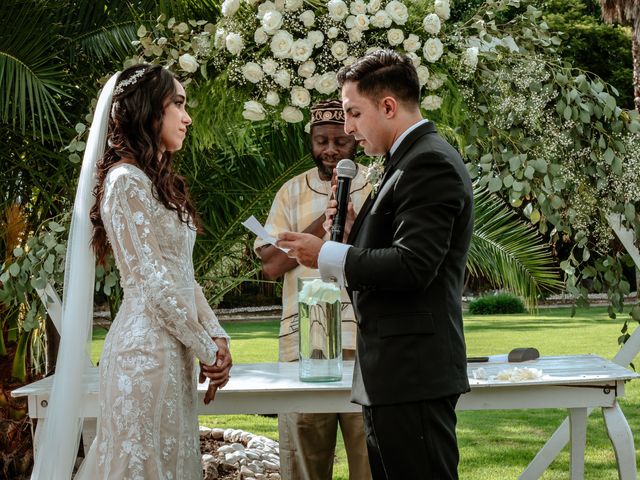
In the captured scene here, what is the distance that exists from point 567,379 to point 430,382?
4.14 ft

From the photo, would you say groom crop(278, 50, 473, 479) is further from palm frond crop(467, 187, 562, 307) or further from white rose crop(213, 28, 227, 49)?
palm frond crop(467, 187, 562, 307)

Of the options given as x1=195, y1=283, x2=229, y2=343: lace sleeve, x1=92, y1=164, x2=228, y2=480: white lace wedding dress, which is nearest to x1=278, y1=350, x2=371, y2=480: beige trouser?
x1=195, y1=283, x2=229, y2=343: lace sleeve

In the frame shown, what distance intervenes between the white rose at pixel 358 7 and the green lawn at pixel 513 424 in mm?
3821

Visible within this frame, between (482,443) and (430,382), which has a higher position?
(430,382)

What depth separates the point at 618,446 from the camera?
402 cm

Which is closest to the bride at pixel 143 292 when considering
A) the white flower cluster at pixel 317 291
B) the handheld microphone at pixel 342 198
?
the white flower cluster at pixel 317 291

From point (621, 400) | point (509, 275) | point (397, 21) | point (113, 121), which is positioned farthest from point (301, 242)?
point (621, 400)

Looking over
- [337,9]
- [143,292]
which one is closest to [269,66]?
[337,9]

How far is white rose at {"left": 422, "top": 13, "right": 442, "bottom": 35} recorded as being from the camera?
174 inches

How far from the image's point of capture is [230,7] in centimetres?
448

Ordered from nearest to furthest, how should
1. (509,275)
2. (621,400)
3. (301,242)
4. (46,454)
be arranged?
(301,242) → (46,454) → (509,275) → (621,400)

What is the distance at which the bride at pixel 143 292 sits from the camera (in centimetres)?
333

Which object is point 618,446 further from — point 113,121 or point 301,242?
point 113,121

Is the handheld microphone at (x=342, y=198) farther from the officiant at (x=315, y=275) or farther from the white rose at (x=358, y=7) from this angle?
the white rose at (x=358, y=7)
